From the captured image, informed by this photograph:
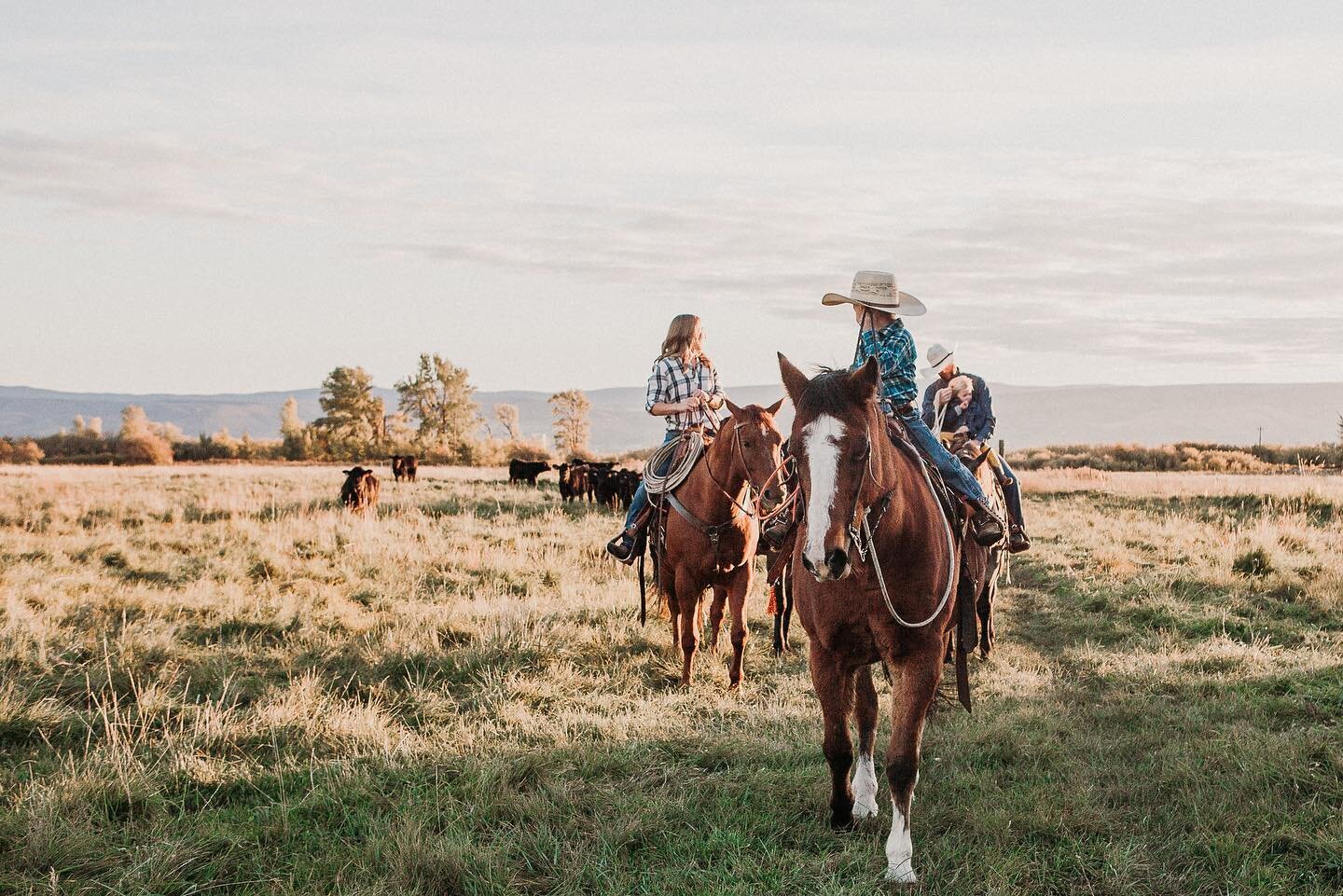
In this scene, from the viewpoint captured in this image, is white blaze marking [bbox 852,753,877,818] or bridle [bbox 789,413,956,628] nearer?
bridle [bbox 789,413,956,628]

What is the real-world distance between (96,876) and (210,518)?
48.1 ft

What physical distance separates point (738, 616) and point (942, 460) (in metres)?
2.95

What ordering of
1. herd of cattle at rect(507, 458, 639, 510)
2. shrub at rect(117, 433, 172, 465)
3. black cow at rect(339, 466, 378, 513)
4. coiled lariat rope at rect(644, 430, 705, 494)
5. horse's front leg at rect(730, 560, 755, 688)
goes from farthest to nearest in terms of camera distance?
shrub at rect(117, 433, 172, 465) < herd of cattle at rect(507, 458, 639, 510) < black cow at rect(339, 466, 378, 513) < coiled lariat rope at rect(644, 430, 705, 494) < horse's front leg at rect(730, 560, 755, 688)

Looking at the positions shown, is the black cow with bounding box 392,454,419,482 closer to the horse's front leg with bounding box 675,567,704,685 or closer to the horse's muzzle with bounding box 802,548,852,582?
the horse's front leg with bounding box 675,567,704,685

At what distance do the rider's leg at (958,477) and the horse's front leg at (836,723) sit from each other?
47.5 inches

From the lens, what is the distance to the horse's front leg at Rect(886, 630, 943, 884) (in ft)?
14.5

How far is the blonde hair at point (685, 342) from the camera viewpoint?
8.23 meters

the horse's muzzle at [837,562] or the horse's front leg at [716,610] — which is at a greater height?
the horse's muzzle at [837,562]

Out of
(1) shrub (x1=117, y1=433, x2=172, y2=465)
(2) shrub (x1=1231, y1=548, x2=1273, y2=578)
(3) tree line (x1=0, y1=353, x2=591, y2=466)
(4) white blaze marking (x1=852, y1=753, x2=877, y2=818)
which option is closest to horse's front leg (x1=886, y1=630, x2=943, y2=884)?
(4) white blaze marking (x1=852, y1=753, x2=877, y2=818)

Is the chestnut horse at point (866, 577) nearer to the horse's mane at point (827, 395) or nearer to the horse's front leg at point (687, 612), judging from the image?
the horse's mane at point (827, 395)

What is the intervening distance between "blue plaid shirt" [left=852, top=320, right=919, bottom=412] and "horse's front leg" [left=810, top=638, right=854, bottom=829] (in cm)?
160

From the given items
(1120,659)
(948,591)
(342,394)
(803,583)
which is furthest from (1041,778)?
(342,394)

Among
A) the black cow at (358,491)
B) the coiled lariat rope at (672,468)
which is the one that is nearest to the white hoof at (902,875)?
the coiled lariat rope at (672,468)

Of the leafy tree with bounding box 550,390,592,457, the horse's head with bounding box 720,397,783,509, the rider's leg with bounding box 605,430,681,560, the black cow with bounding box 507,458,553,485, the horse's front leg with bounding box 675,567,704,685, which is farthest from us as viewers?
the leafy tree with bounding box 550,390,592,457
